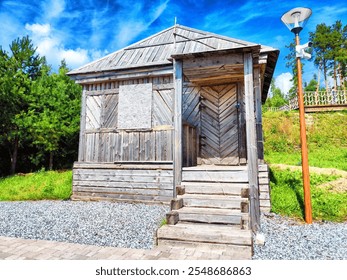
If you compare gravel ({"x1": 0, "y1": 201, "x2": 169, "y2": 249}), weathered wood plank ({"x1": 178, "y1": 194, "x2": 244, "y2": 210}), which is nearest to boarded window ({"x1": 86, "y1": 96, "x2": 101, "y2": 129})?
gravel ({"x1": 0, "y1": 201, "x2": 169, "y2": 249})

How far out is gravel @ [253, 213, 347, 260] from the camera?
3445 mm

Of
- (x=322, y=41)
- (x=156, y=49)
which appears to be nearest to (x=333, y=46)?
(x=322, y=41)

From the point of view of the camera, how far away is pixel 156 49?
8.50 m

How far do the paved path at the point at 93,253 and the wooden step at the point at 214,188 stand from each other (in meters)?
1.35

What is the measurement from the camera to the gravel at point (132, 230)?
3662 mm

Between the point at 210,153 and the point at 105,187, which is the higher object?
the point at 210,153

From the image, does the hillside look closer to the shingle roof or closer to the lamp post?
the shingle roof

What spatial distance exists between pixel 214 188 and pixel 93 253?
2505mm

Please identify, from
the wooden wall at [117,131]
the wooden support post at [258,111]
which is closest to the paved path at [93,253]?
the wooden support post at [258,111]

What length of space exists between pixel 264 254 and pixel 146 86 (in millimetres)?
6146

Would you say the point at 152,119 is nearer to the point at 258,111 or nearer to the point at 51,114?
the point at 258,111
